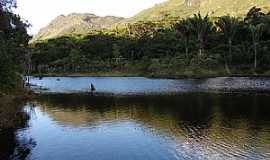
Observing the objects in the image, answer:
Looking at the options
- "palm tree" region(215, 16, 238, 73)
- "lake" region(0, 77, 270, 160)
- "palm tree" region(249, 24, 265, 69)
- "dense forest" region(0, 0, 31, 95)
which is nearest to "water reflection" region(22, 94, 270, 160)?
"lake" region(0, 77, 270, 160)

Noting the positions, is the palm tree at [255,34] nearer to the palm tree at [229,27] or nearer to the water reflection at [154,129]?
the palm tree at [229,27]

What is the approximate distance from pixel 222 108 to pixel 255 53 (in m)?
77.0

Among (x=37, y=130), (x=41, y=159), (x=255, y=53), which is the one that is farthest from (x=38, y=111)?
(x=255, y=53)

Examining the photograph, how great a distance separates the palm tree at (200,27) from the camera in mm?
145325

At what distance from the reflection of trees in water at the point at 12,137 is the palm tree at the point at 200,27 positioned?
101 meters

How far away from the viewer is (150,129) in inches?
1763

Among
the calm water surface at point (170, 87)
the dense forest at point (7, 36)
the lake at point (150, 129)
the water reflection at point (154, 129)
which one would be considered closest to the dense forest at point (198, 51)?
the calm water surface at point (170, 87)

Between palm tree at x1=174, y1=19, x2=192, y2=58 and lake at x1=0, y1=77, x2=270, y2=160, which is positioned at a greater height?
palm tree at x1=174, y1=19, x2=192, y2=58

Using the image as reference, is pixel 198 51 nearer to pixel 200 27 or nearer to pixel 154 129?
pixel 200 27

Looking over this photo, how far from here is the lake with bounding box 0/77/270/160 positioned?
3384cm

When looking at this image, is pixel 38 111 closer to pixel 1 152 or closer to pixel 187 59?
pixel 1 152

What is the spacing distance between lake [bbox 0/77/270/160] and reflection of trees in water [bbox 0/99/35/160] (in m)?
0.77

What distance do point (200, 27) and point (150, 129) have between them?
106 meters

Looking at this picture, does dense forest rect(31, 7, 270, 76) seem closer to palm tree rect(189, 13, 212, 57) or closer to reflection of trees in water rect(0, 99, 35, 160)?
palm tree rect(189, 13, 212, 57)
